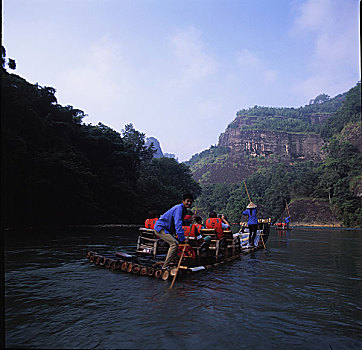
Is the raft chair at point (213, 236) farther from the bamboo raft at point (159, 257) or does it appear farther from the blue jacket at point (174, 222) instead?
the blue jacket at point (174, 222)

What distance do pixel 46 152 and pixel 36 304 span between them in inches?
944

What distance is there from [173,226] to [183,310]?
2600mm

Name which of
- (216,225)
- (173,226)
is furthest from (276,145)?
(173,226)

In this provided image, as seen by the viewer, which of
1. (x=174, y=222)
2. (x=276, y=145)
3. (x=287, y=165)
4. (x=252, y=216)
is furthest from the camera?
(x=276, y=145)

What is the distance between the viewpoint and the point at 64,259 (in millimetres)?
10117

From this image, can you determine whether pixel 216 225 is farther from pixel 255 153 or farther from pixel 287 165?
pixel 255 153

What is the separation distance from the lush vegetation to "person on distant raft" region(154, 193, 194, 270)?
1275cm

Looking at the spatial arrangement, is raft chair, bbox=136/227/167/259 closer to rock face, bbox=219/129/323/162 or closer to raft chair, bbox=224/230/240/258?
raft chair, bbox=224/230/240/258

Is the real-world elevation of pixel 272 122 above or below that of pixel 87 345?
above

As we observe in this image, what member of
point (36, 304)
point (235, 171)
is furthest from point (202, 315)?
point (235, 171)

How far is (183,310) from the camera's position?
486cm

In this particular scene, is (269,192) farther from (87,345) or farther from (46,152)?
(87,345)

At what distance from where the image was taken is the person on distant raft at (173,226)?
7035mm

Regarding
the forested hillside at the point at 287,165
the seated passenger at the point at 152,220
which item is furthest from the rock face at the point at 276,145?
the seated passenger at the point at 152,220
